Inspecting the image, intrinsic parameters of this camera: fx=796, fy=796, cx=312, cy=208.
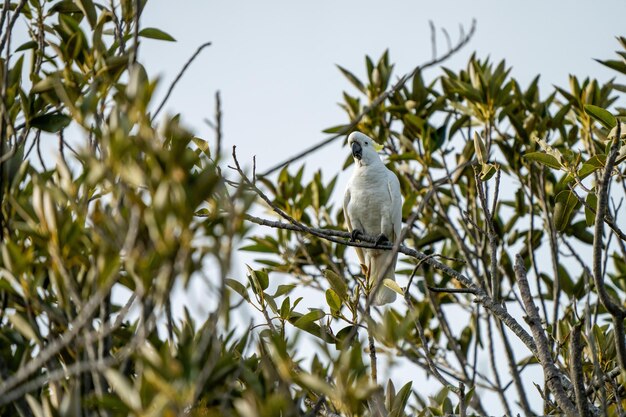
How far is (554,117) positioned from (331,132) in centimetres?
142

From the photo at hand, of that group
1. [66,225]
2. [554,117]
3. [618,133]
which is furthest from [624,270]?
[66,225]

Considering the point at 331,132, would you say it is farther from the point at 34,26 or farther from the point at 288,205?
the point at 34,26

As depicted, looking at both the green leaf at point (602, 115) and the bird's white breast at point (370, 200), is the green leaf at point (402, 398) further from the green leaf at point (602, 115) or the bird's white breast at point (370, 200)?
the bird's white breast at point (370, 200)

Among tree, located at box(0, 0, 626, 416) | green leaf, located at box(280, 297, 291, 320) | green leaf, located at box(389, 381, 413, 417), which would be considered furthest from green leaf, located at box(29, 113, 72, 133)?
green leaf, located at box(389, 381, 413, 417)

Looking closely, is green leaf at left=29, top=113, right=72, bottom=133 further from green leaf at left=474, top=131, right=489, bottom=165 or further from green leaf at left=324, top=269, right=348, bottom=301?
green leaf at left=474, top=131, right=489, bottom=165

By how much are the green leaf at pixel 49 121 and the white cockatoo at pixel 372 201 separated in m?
3.04

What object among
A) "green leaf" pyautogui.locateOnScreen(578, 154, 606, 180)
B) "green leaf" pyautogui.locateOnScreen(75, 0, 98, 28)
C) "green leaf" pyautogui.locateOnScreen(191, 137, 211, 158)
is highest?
"green leaf" pyautogui.locateOnScreen(75, 0, 98, 28)

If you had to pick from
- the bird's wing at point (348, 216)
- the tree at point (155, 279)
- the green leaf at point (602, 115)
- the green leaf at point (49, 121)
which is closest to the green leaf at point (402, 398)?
the tree at point (155, 279)

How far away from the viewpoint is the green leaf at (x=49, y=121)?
2389 millimetres

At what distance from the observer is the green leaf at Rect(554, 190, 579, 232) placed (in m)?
3.07

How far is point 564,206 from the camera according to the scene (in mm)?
3094

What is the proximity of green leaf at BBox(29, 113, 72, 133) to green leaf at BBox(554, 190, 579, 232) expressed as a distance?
1861 millimetres

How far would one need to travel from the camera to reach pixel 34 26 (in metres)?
3.40

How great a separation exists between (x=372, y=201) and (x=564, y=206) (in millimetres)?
2357
